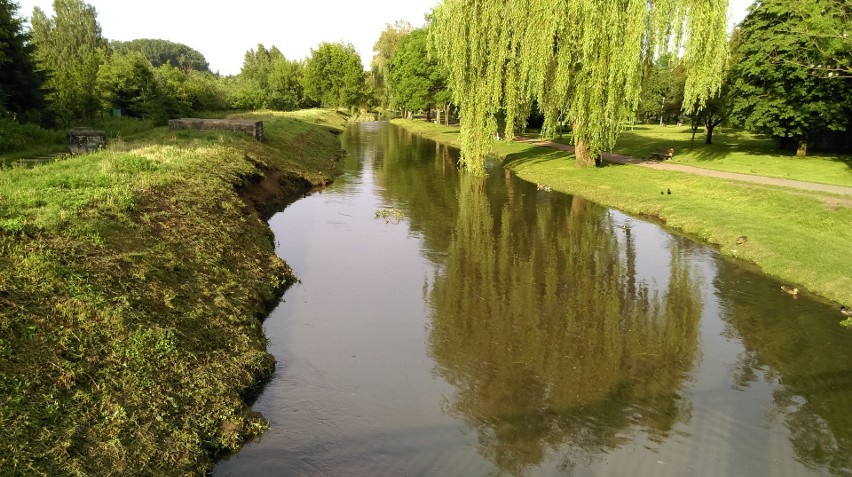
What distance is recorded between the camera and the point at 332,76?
95.3 meters

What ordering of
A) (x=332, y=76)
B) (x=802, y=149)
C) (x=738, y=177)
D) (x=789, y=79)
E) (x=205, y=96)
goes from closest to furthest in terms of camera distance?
(x=738, y=177) → (x=789, y=79) → (x=802, y=149) → (x=205, y=96) → (x=332, y=76)

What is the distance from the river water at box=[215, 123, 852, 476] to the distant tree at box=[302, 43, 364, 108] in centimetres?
8009

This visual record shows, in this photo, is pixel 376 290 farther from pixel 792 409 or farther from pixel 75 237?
pixel 792 409

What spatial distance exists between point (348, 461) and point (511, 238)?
12753 mm

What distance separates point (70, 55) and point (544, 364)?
281 feet

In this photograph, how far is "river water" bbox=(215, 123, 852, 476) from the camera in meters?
7.70

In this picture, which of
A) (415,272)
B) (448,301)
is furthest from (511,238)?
(448,301)

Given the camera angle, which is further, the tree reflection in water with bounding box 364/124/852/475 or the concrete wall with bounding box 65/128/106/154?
the concrete wall with bounding box 65/128/106/154

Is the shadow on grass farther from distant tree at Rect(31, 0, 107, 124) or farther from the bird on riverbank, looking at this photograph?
distant tree at Rect(31, 0, 107, 124)

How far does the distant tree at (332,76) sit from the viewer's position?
93.5m

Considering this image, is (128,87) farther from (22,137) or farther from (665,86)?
(665,86)

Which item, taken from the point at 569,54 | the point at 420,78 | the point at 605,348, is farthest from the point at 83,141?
the point at 420,78

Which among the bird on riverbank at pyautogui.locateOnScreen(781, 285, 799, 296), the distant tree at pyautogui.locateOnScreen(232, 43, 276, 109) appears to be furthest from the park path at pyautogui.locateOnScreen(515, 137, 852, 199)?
the distant tree at pyautogui.locateOnScreen(232, 43, 276, 109)

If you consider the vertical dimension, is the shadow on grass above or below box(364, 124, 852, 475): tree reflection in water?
above
